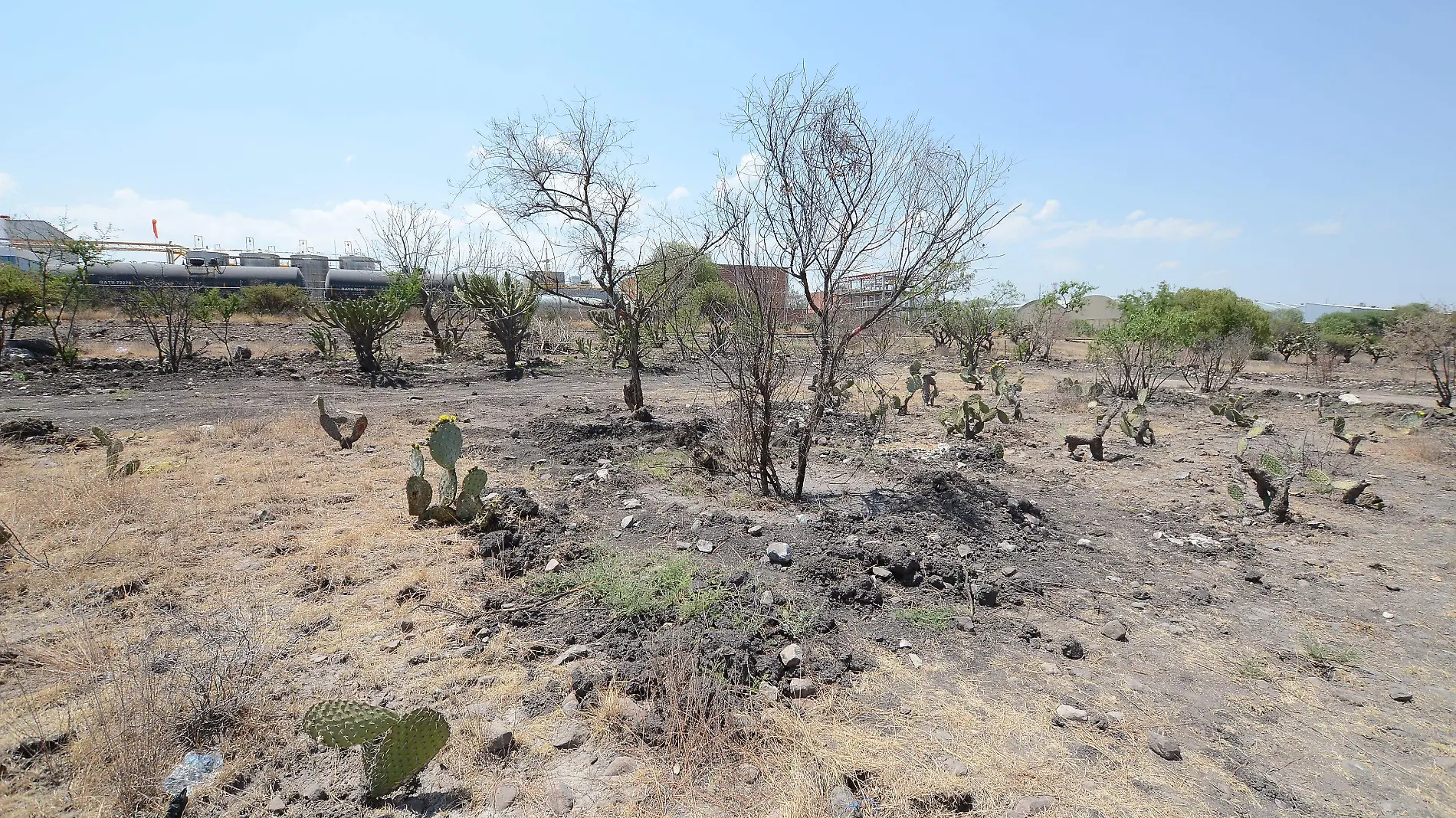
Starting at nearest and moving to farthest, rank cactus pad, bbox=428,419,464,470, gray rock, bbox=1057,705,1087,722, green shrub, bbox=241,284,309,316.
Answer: gray rock, bbox=1057,705,1087,722, cactus pad, bbox=428,419,464,470, green shrub, bbox=241,284,309,316

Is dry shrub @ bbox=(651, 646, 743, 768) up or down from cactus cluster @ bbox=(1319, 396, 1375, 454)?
down

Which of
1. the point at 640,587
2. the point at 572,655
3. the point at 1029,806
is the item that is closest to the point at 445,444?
the point at 640,587

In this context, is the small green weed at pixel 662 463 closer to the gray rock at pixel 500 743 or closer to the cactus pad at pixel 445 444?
the cactus pad at pixel 445 444

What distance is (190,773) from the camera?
88.0 inches

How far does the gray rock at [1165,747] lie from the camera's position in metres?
2.68

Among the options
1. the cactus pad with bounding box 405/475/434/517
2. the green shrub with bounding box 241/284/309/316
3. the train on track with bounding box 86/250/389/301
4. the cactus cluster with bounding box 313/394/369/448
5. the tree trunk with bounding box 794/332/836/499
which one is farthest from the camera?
the train on track with bounding box 86/250/389/301

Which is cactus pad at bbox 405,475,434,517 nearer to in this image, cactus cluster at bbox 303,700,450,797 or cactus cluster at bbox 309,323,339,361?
cactus cluster at bbox 303,700,450,797

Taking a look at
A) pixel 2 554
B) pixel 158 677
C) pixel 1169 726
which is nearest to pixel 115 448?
pixel 2 554

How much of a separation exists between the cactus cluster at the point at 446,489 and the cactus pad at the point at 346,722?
8.96 feet

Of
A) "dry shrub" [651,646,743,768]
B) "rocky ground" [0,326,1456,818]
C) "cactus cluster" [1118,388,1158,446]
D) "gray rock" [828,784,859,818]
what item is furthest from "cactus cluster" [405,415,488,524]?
"cactus cluster" [1118,388,1158,446]

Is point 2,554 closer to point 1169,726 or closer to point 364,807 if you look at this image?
point 364,807

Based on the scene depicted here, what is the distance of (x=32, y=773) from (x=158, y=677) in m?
0.59

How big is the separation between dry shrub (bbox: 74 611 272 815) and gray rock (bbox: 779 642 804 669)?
2.27m

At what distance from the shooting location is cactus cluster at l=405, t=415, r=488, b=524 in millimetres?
5207
